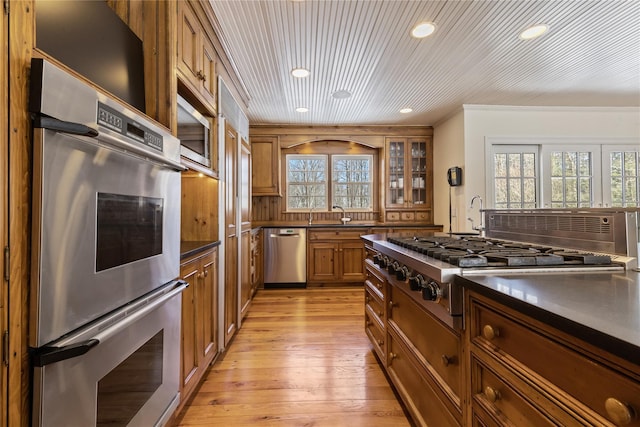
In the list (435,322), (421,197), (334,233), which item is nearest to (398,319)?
(435,322)

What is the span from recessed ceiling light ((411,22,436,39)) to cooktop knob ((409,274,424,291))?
1921mm

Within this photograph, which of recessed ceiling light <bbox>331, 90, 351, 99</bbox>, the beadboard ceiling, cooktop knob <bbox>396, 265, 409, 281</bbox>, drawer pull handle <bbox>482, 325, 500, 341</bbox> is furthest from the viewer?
recessed ceiling light <bbox>331, 90, 351, 99</bbox>

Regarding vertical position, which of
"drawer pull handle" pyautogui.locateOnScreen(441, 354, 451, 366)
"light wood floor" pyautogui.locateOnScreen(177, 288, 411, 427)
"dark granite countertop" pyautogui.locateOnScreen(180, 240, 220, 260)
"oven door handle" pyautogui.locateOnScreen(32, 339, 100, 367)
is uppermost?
"dark granite countertop" pyautogui.locateOnScreen(180, 240, 220, 260)

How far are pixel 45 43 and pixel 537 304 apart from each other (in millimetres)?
1526

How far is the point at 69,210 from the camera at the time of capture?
797 millimetres

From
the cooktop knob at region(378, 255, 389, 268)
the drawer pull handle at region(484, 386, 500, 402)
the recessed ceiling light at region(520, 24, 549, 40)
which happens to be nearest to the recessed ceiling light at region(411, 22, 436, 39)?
the recessed ceiling light at region(520, 24, 549, 40)

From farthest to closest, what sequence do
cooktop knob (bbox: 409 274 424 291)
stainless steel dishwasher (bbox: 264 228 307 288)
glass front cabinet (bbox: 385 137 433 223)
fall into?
glass front cabinet (bbox: 385 137 433 223)
stainless steel dishwasher (bbox: 264 228 307 288)
cooktop knob (bbox: 409 274 424 291)

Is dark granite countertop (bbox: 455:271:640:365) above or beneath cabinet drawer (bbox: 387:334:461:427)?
above

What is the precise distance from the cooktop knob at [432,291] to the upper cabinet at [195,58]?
159 cm

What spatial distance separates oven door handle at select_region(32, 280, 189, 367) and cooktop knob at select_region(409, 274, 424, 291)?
1040 millimetres

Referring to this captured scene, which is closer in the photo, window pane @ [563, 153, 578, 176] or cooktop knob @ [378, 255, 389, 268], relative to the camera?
cooktop knob @ [378, 255, 389, 268]

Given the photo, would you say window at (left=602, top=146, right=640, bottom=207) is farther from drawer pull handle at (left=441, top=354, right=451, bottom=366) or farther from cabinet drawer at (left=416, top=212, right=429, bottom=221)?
drawer pull handle at (left=441, top=354, right=451, bottom=366)

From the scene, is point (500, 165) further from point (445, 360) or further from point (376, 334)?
point (445, 360)

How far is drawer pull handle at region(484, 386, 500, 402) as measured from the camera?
84 cm
